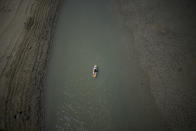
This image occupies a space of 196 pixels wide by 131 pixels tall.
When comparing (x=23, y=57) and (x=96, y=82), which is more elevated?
(x=23, y=57)

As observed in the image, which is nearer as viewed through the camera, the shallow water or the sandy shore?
the sandy shore

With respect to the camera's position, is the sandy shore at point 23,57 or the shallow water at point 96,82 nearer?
the sandy shore at point 23,57

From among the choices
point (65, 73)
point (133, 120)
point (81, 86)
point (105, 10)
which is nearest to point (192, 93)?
point (133, 120)
